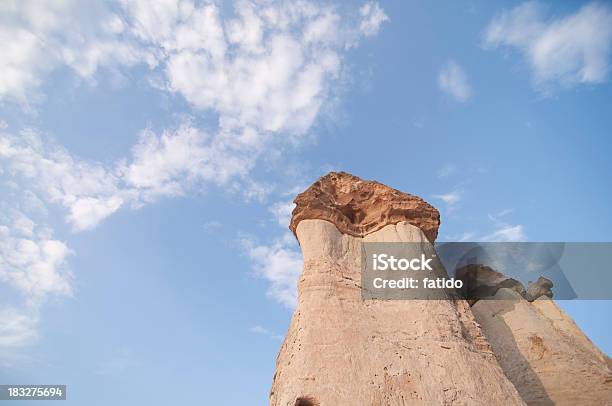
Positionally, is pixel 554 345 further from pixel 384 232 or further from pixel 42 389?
pixel 42 389

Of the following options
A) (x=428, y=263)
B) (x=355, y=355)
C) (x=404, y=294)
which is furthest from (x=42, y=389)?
(x=428, y=263)

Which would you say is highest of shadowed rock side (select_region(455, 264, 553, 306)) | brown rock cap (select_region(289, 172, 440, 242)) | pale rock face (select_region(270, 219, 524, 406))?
brown rock cap (select_region(289, 172, 440, 242))

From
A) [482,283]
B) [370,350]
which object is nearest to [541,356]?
[482,283]

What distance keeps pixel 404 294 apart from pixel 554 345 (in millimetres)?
7312

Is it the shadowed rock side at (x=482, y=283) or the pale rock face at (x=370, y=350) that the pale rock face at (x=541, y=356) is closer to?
the shadowed rock side at (x=482, y=283)

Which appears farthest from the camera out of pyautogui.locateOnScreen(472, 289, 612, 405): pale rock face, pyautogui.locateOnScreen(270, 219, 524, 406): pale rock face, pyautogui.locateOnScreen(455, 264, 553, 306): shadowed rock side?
pyautogui.locateOnScreen(455, 264, 553, 306): shadowed rock side

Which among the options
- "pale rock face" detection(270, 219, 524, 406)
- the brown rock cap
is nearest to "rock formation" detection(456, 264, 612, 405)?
"pale rock face" detection(270, 219, 524, 406)

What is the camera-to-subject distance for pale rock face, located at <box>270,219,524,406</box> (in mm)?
9648

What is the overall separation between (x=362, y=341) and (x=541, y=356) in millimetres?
8862

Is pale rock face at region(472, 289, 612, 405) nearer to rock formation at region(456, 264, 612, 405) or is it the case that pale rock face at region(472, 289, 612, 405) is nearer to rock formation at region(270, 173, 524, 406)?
rock formation at region(456, 264, 612, 405)

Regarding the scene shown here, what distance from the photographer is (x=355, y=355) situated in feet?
33.7

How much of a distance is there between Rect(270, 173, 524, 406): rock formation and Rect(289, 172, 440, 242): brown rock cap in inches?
2.9

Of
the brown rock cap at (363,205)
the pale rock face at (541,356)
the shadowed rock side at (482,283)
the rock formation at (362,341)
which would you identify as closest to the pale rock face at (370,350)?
the rock formation at (362,341)

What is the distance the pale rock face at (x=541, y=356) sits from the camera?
47.3 feet
